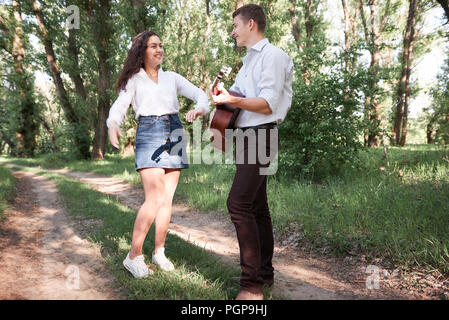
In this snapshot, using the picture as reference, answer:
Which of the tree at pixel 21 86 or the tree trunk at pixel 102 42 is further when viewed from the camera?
the tree at pixel 21 86

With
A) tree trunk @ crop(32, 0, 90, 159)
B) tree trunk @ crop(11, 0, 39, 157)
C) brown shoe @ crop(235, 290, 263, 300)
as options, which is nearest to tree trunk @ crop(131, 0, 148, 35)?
tree trunk @ crop(32, 0, 90, 159)

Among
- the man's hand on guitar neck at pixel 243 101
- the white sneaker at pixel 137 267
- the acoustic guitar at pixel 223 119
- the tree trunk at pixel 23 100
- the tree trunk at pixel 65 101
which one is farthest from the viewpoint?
the tree trunk at pixel 23 100

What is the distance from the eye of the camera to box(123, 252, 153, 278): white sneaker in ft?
9.04

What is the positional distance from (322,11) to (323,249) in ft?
51.0

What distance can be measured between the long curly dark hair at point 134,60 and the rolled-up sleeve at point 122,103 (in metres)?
0.05

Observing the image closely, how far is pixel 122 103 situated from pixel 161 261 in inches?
62.9

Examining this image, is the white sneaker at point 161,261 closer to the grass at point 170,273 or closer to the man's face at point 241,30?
the grass at point 170,273

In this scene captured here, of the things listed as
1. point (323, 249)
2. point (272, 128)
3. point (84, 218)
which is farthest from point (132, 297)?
point (84, 218)

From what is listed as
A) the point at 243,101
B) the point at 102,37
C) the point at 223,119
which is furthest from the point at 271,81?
the point at 102,37

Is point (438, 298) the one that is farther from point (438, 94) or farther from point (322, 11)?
point (322, 11)

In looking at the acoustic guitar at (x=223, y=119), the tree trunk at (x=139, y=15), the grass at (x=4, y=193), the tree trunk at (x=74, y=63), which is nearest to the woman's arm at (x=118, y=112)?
the acoustic guitar at (x=223, y=119)

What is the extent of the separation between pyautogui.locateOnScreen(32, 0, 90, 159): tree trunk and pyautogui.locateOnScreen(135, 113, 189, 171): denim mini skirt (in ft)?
48.7

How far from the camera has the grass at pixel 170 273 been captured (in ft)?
8.28

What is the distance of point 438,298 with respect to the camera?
2586 mm
